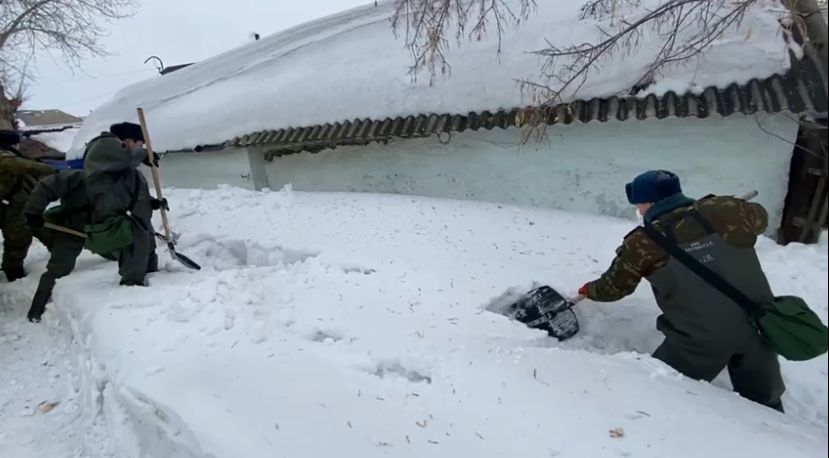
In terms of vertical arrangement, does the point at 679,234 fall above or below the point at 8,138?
below

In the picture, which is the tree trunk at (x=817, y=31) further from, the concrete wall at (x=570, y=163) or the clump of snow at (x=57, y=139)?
the clump of snow at (x=57, y=139)

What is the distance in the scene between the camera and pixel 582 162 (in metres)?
6.10

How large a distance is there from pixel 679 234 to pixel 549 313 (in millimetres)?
1424

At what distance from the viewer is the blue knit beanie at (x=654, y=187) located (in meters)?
2.87

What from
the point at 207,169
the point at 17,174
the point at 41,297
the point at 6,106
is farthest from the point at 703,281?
the point at 6,106

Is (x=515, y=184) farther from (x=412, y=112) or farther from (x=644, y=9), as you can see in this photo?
(x=644, y=9)

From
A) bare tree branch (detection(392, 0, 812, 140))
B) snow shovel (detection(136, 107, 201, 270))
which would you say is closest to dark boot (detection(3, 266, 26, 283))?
snow shovel (detection(136, 107, 201, 270))

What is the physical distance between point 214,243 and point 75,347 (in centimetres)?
224

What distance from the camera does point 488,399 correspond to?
2576mm

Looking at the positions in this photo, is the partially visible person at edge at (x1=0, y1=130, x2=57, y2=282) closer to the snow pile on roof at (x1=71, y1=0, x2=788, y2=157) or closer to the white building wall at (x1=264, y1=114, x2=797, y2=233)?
the snow pile on roof at (x1=71, y1=0, x2=788, y2=157)

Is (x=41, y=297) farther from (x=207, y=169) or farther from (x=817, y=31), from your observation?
(x=817, y=31)

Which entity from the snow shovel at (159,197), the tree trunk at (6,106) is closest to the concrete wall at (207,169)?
the tree trunk at (6,106)

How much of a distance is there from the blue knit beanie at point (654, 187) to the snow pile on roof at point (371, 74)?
2.99 metres

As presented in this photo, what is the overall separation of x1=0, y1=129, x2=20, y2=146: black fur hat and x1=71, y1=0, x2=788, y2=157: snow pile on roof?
3.59 metres
